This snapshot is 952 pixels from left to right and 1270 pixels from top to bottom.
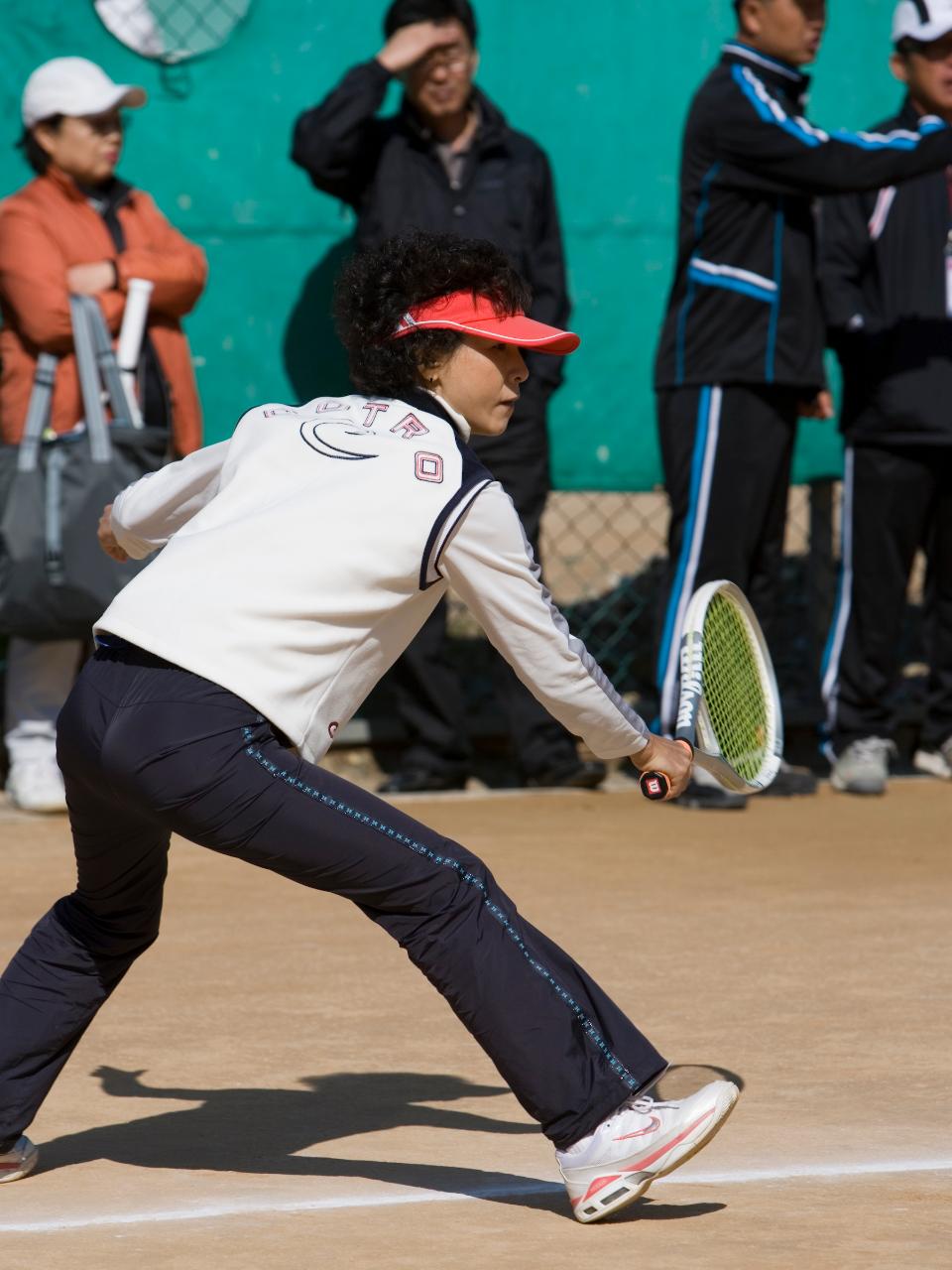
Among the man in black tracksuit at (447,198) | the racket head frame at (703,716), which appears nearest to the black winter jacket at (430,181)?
the man in black tracksuit at (447,198)

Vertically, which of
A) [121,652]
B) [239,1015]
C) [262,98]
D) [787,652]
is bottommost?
[787,652]

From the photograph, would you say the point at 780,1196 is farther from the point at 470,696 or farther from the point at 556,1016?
the point at 470,696

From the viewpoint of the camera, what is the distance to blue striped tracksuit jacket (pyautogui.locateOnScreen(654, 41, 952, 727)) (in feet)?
23.1

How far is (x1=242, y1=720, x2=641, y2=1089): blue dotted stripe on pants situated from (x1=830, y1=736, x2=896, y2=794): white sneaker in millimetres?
4117

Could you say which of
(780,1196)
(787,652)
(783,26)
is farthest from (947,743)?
(780,1196)

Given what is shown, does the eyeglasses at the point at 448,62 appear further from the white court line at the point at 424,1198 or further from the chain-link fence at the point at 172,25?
the white court line at the point at 424,1198

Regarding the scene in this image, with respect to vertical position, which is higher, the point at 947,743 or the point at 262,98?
the point at 262,98

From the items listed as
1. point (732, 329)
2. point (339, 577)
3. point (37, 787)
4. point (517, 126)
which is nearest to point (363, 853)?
point (339, 577)

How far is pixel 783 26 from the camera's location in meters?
7.05

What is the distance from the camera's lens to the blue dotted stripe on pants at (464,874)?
3361 mm

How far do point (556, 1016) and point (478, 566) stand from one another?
67 centimetres

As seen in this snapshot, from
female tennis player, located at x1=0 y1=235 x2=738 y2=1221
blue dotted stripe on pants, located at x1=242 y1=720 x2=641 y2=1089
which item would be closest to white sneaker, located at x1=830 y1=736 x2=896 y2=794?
female tennis player, located at x1=0 y1=235 x2=738 y2=1221

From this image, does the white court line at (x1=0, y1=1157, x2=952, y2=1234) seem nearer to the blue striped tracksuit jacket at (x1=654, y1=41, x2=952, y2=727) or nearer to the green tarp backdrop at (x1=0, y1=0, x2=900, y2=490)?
the blue striped tracksuit jacket at (x1=654, y1=41, x2=952, y2=727)

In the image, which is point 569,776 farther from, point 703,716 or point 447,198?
point 703,716
